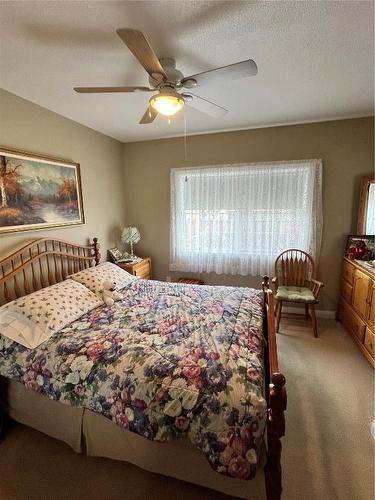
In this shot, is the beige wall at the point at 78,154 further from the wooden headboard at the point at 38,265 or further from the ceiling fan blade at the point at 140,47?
the ceiling fan blade at the point at 140,47

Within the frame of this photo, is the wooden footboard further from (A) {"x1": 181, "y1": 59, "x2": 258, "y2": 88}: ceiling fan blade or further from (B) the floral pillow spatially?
(B) the floral pillow

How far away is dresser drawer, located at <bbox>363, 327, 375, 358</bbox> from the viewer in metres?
2.29

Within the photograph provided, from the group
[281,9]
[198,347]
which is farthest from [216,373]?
[281,9]

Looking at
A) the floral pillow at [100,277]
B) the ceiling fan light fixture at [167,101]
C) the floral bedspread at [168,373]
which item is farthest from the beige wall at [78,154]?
the ceiling fan light fixture at [167,101]

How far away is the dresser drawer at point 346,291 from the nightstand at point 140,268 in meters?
2.71

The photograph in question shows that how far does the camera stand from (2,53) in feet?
5.16

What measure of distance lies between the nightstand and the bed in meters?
1.28

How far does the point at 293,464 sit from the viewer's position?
58.6 inches

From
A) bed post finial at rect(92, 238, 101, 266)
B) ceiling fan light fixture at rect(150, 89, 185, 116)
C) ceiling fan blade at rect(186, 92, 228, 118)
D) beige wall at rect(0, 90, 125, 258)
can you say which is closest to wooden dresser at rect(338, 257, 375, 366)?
ceiling fan blade at rect(186, 92, 228, 118)

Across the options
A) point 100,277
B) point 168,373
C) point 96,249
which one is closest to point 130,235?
point 96,249

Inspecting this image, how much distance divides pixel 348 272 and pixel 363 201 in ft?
2.89

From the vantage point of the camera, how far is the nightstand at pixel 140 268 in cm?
330

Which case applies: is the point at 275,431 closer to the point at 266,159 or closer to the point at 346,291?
the point at 346,291

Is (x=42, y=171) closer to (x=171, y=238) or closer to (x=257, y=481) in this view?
(x=171, y=238)
